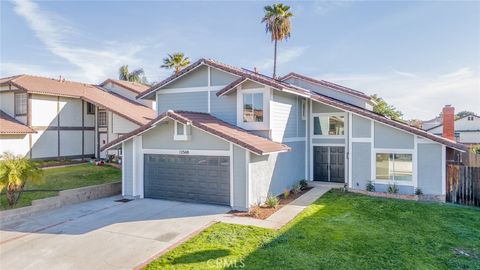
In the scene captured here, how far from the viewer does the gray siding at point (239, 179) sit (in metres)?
12.8

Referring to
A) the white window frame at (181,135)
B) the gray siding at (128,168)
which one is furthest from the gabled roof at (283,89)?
the gray siding at (128,168)

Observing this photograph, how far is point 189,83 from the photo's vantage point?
1720 cm

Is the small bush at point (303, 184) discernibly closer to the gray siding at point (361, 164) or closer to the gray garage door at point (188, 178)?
the gray siding at point (361, 164)

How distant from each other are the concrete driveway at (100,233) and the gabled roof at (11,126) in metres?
12.1

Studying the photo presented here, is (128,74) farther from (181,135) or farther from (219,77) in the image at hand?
(181,135)

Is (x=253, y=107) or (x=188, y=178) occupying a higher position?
(x=253, y=107)

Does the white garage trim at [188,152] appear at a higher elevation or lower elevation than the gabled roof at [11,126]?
lower

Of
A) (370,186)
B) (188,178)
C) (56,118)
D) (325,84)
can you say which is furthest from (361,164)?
(56,118)

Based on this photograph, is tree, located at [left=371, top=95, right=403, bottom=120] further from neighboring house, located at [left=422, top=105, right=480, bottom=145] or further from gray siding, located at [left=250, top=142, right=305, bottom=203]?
gray siding, located at [left=250, top=142, right=305, bottom=203]

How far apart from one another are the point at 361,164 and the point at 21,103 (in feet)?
83.6

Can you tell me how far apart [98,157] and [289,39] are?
2135 centimetres

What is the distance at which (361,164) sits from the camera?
53.5 ft

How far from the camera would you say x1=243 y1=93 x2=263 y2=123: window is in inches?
592

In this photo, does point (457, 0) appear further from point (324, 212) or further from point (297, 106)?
point (324, 212)
